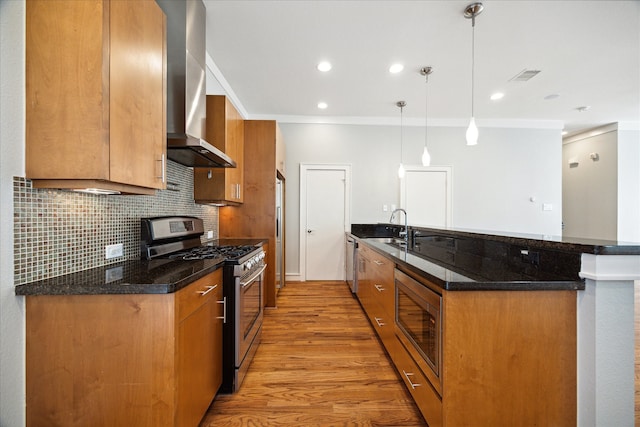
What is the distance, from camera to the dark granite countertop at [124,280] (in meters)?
1.12

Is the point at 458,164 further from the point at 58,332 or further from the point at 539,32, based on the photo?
the point at 58,332

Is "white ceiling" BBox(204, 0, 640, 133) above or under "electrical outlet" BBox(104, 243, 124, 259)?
above

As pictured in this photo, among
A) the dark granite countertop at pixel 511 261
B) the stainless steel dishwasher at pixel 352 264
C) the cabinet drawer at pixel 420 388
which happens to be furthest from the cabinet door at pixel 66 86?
the stainless steel dishwasher at pixel 352 264

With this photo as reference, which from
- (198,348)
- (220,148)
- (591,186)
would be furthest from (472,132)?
(591,186)

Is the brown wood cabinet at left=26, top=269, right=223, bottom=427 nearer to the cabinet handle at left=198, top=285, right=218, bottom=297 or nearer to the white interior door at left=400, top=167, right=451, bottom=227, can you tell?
the cabinet handle at left=198, top=285, right=218, bottom=297

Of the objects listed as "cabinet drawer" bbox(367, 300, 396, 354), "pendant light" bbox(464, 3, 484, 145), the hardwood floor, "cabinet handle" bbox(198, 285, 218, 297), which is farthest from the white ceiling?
the hardwood floor

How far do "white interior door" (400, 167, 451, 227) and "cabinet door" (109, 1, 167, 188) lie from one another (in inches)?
166

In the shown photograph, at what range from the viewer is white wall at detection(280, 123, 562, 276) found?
4836mm

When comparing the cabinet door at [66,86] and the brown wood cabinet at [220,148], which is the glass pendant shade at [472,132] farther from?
the cabinet door at [66,86]

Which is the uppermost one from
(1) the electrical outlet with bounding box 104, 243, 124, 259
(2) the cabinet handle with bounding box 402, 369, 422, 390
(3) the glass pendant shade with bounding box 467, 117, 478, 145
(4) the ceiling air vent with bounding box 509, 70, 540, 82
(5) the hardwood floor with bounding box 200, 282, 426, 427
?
(4) the ceiling air vent with bounding box 509, 70, 540, 82

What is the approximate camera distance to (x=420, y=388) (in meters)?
1.53

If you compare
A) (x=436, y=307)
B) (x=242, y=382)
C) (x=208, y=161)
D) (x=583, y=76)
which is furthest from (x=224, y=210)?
(x=583, y=76)

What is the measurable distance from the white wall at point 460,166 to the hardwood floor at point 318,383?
215 centimetres

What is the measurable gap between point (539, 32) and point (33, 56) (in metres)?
3.68
